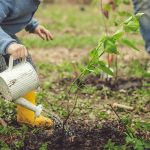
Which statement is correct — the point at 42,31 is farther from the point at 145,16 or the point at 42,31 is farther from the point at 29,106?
the point at 145,16

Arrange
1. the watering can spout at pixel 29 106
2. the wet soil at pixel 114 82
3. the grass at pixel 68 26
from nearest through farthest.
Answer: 1. the watering can spout at pixel 29 106
2. the wet soil at pixel 114 82
3. the grass at pixel 68 26

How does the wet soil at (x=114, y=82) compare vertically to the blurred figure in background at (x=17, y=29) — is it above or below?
below

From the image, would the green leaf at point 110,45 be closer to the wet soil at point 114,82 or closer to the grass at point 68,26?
the wet soil at point 114,82

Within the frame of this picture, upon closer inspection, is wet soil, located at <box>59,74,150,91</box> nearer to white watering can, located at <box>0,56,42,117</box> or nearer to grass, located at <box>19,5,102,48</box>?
white watering can, located at <box>0,56,42,117</box>

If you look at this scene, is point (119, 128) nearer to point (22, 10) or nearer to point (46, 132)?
point (46, 132)

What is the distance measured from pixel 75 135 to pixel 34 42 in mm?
4647

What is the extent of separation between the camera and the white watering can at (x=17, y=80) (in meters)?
3.39

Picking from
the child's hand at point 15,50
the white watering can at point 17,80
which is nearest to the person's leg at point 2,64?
the white watering can at point 17,80

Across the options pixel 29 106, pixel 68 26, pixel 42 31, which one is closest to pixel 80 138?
pixel 29 106

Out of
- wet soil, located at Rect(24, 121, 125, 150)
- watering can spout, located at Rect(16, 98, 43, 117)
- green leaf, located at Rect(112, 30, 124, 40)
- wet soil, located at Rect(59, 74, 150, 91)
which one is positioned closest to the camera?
green leaf, located at Rect(112, 30, 124, 40)

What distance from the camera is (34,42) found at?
26.6 feet

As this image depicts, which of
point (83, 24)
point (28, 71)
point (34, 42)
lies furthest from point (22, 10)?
point (83, 24)

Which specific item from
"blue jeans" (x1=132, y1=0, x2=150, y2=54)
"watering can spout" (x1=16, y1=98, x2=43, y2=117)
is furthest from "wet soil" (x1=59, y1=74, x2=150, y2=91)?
"watering can spout" (x1=16, y1=98, x2=43, y2=117)

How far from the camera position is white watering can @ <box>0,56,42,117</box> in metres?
3.39
